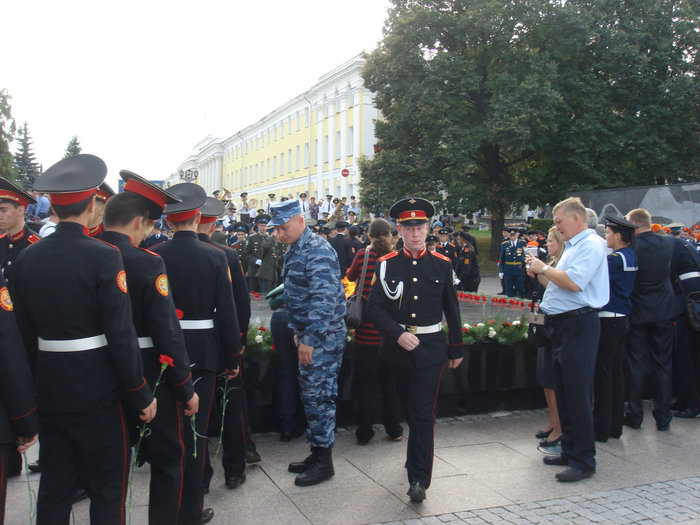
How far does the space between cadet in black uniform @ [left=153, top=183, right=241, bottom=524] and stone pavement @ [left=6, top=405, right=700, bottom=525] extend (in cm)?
69

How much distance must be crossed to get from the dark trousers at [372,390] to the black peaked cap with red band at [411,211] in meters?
1.57

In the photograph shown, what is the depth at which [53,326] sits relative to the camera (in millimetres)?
3277

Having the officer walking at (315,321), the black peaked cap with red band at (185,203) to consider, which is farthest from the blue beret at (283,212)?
the black peaked cap with red band at (185,203)

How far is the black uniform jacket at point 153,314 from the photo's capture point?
3639mm

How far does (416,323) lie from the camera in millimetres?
5020

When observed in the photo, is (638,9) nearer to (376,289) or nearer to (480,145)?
(480,145)

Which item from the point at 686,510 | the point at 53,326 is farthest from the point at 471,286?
the point at 53,326

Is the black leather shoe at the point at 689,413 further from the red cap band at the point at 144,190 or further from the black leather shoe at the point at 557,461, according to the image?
the red cap band at the point at 144,190

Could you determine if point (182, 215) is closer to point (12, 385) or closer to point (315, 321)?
point (315, 321)

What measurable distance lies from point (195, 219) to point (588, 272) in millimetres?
3164

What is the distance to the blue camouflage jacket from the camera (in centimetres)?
518

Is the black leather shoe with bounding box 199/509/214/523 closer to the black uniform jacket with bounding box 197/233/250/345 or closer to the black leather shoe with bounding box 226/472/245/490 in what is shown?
the black leather shoe with bounding box 226/472/245/490

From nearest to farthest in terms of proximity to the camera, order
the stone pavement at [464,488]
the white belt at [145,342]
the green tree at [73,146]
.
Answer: the white belt at [145,342], the stone pavement at [464,488], the green tree at [73,146]

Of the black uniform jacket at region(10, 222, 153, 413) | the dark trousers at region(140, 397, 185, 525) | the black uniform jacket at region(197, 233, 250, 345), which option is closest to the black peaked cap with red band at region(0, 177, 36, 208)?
the black uniform jacket at region(197, 233, 250, 345)
